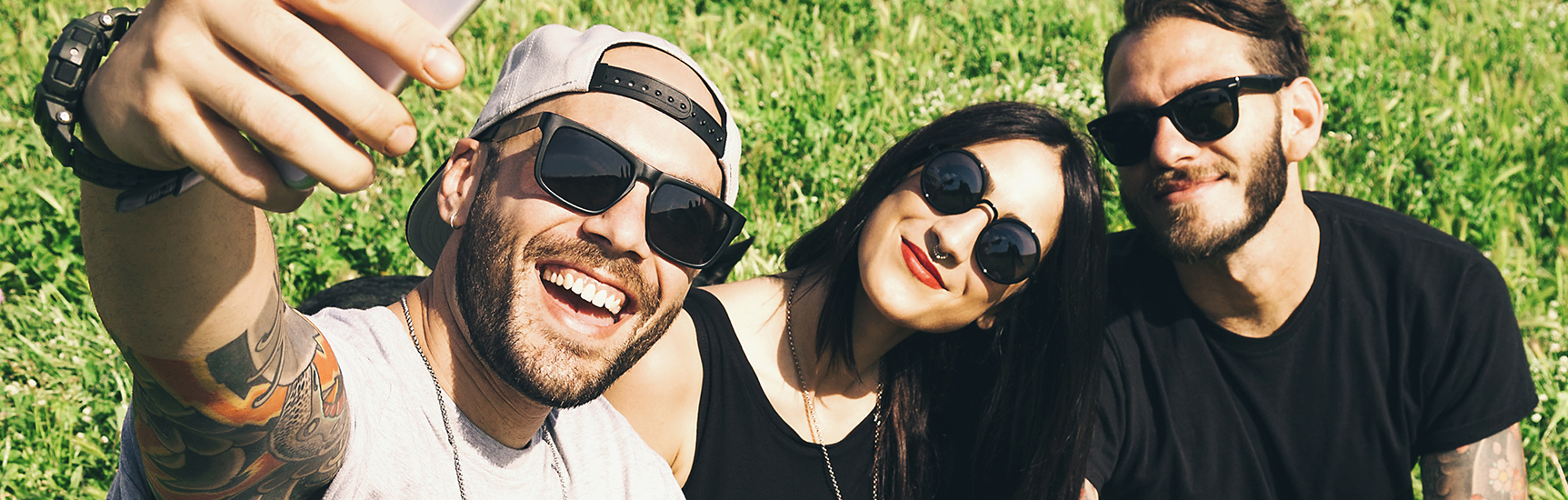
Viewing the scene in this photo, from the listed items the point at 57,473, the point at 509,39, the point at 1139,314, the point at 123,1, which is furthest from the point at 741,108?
the point at 123,1

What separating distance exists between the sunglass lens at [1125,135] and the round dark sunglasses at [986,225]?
699mm

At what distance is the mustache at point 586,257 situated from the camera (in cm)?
244

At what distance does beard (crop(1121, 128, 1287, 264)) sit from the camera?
381 cm

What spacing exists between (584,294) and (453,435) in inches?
17.8

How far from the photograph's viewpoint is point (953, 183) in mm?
3572

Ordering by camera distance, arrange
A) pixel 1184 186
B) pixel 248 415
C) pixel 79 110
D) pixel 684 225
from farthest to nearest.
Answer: pixel 1184 186 → pixel 684 225 → pixel 248 415 → pixel 79 110

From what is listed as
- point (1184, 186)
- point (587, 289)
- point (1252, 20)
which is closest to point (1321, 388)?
point (1184, 186)

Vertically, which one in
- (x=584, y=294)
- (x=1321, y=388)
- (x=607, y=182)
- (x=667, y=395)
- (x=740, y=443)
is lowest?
(x=740, y=443)

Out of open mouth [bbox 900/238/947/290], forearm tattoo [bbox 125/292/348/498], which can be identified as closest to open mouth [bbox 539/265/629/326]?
forearm tattoo [bbox 125/292/348/498]

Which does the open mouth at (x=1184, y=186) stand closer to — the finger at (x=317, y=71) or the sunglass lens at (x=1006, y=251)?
the sunglass lens at (x=1006, y=251)

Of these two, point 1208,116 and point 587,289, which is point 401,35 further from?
point 1208,116

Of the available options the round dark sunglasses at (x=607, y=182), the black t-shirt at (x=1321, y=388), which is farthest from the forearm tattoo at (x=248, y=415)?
the black t-shirt at (x=1321, y=388)

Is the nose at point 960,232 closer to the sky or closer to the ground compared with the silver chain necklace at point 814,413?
closer to the sky

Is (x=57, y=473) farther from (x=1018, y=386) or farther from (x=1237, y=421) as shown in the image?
(x=1237, y=421)
